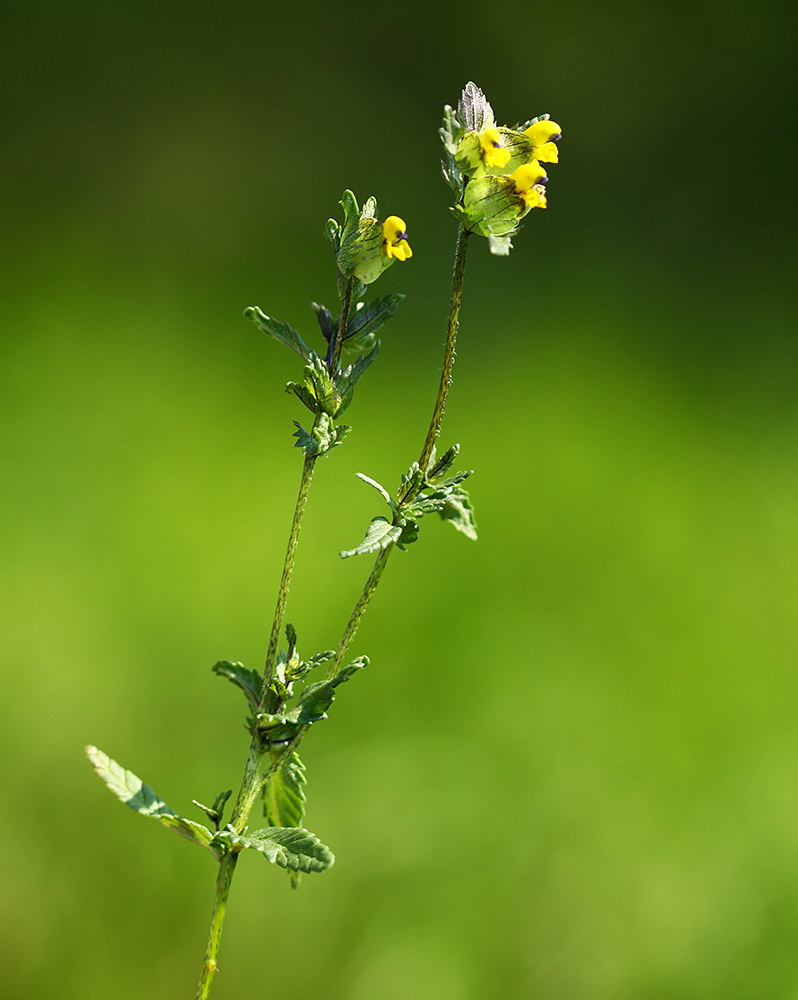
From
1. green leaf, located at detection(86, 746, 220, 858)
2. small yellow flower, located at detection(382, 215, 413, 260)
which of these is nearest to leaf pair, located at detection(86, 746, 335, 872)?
green leaf, located at detection(86, 746, 220, 858)

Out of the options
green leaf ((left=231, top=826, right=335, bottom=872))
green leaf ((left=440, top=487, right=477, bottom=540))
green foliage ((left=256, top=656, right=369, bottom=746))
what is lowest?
green leaf ((left=231, top=826, right=335, bottom=872))

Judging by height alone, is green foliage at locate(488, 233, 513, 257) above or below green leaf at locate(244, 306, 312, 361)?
above

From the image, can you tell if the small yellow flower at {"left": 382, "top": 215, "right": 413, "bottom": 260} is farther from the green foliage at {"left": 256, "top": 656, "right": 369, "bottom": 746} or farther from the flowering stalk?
the green foliage at {"left": 256, "top": 656, "right": 369, "bottom": 746}

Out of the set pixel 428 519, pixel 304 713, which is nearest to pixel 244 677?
pixel 304 713

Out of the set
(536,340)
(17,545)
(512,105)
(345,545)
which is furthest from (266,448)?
(512,105)

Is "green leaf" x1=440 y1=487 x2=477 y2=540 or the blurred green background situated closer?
"green leaf" x1=440 y1=487 x2=477 y2=540

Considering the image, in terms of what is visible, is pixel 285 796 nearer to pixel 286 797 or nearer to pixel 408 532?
pixel 286 797

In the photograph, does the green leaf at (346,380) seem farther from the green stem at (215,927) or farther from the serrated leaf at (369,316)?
the green stem at (215,927)

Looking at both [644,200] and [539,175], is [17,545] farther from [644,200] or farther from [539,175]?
[644,200]
